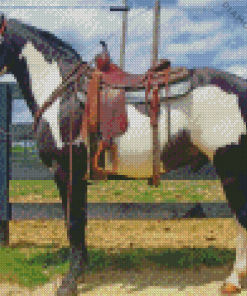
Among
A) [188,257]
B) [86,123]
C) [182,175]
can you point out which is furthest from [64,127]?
[182,175]

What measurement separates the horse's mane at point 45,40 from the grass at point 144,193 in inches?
162

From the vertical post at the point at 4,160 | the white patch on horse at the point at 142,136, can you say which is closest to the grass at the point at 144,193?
the vertical post at the point at 4,160

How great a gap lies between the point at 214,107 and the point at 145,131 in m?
0.66

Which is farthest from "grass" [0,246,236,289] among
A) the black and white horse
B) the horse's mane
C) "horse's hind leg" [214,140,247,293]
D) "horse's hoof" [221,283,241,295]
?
the horse's mane

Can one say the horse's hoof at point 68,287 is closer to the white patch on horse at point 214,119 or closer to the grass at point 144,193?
the white patch on horse at point 214,119

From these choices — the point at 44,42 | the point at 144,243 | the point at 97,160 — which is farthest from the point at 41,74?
the point at 144,243

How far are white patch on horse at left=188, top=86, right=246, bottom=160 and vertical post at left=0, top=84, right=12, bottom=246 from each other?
9.96 feet

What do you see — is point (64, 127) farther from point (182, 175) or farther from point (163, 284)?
point (182, 175)

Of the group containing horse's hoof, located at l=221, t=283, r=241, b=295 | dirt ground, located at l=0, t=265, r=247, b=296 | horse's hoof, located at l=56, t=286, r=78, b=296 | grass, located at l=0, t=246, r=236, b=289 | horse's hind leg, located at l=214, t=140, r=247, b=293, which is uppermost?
horse's hind leg, located at l=214, t=140, r=247, b=293

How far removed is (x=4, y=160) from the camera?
16.3ft

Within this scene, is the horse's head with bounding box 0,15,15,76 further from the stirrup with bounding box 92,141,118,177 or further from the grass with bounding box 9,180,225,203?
the grass with bounding box 9,180,225,203

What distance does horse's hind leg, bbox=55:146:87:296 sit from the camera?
328 centimetres

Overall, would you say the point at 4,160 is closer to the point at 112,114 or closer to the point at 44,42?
the point at 44,42

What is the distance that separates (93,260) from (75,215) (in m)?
1.11
